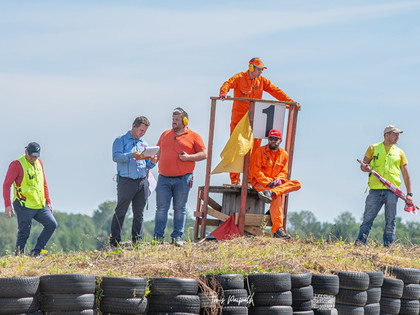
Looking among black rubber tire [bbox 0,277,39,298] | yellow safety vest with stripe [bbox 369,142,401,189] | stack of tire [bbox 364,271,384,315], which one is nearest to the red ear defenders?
yellow safety vest with stripe [bbox 369,142,401,189]

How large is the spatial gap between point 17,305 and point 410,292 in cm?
638

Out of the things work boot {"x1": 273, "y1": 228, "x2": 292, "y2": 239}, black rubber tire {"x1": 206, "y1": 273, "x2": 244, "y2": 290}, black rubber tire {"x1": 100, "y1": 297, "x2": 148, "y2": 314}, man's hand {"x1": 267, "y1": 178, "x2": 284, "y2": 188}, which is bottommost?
black rubber tire {"x1": 100, "y1": 297, "x2": 148, "y2": 314}

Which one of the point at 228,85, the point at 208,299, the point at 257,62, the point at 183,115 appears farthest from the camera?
the point at 257,62

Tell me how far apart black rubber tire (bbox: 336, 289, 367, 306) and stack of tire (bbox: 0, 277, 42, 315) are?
14.3ft

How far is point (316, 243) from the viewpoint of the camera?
1303 cm

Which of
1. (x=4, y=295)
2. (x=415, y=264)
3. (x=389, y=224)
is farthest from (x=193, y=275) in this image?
(x=389, y=224)

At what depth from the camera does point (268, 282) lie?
938 centimetres

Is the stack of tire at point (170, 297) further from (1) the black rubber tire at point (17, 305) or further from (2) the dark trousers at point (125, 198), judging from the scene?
(2) the dark trousers at point (125, 198)

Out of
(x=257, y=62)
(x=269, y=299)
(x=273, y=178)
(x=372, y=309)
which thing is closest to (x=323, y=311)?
(x=269, y=299)

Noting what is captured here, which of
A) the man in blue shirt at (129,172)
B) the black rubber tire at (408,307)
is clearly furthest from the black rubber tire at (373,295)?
the man in blue shirt at (129,172)

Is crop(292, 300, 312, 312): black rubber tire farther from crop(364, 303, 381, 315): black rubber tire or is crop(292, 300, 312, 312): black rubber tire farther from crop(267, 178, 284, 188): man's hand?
crop(267, 178, 284, 188): man's hand

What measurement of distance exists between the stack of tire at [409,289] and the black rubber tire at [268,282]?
127 inches

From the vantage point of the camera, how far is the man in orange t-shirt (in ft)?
41.8

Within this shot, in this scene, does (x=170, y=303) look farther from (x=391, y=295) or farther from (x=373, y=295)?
(x=391, y=295)
